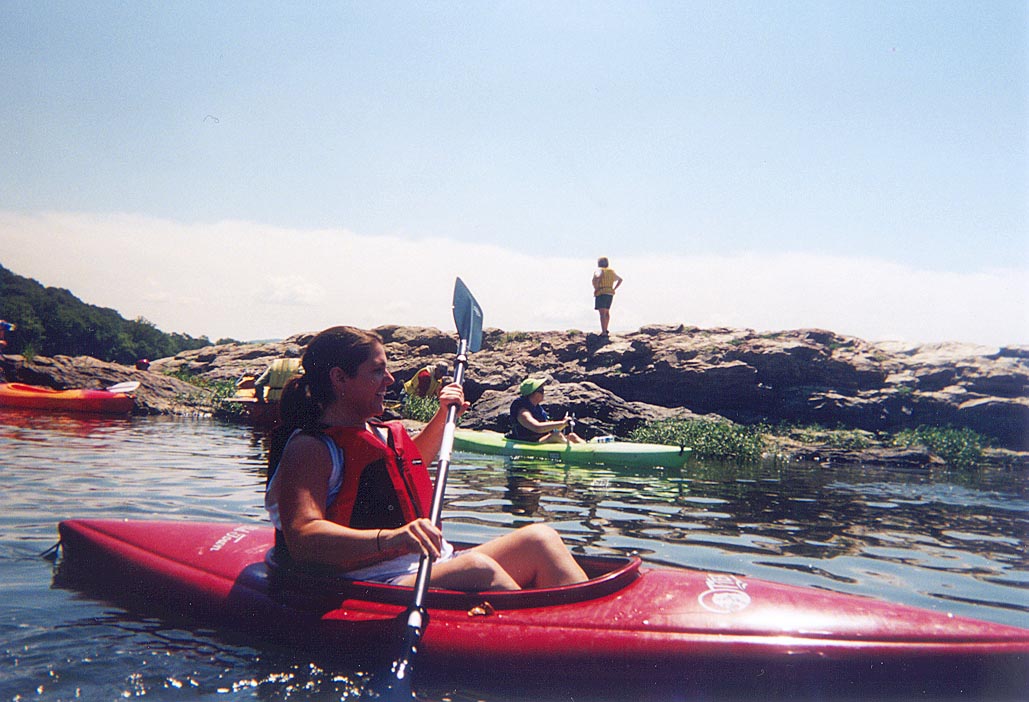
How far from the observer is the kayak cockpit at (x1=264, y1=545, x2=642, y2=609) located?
9.39 ft

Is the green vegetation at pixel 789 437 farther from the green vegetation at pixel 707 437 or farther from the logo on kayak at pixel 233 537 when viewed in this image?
the logo on kayak at pixel 233 537

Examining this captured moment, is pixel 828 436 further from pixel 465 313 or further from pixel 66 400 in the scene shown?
pixel 66 400

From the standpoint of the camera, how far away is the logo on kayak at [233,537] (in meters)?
3.66

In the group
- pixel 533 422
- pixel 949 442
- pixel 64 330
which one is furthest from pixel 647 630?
pixel 64 330

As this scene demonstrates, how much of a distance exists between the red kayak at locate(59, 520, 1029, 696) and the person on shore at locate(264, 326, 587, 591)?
110 millimetres

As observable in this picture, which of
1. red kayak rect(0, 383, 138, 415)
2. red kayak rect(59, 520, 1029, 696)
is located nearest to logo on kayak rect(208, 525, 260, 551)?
red kayak rect(59, 520, 1029, 696)

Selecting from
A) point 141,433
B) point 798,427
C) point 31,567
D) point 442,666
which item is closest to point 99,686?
point 442,666

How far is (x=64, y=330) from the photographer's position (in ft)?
134

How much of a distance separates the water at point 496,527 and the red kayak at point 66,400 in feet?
9.40

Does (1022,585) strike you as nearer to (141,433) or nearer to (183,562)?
(183,562)

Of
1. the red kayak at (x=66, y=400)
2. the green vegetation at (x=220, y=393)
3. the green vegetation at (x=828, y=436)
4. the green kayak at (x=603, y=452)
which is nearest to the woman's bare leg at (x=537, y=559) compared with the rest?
the green kayak at (x=603, y=452)

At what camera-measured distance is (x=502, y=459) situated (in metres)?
10.1

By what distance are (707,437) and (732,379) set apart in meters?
3.11

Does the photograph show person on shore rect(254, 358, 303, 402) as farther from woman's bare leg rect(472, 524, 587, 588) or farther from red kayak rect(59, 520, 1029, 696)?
woman's bare leg rect(472, 524, 587, 588)
